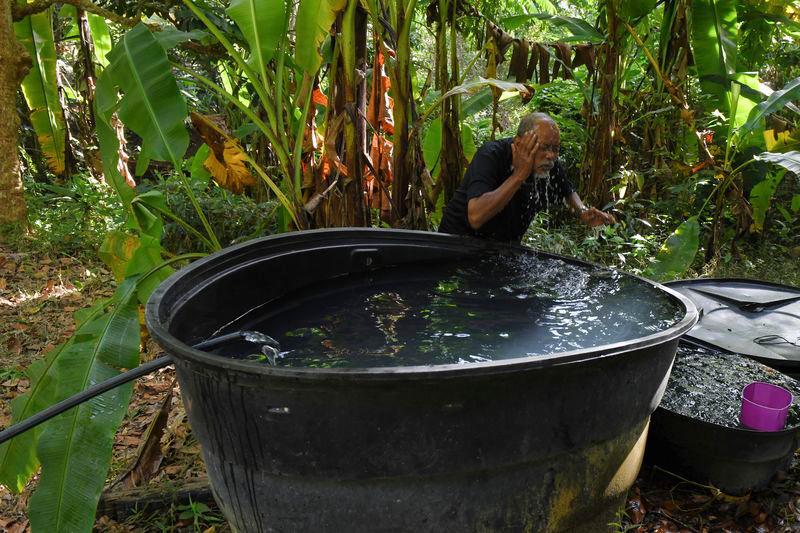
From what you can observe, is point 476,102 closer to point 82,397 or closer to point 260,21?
point 260,21

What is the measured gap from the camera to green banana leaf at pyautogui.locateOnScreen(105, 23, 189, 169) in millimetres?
2789

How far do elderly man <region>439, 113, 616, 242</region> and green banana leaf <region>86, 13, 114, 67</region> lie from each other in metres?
4.66

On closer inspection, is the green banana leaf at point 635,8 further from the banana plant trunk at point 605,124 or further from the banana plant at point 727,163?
the banana plant at point 727,163

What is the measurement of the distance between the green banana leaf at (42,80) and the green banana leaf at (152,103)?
12.5 ft

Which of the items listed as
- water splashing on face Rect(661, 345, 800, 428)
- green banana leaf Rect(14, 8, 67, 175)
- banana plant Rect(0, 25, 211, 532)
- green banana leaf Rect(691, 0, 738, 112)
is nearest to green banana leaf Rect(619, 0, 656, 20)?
green banana leaf Rect(691, 0, 738, 112)

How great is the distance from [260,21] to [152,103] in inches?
25.1

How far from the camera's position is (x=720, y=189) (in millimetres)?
5078

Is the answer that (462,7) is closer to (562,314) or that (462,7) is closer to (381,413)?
(562,314)

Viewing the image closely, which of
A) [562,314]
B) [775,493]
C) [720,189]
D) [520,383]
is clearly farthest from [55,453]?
[720,189]

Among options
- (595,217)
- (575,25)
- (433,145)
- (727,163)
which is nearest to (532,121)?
(595,217)

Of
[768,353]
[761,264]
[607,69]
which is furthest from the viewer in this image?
[761,264]

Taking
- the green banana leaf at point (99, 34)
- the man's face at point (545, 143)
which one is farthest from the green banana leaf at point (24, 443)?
the green banana leaf at point (99, 34)

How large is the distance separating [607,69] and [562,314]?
3126 millimetres

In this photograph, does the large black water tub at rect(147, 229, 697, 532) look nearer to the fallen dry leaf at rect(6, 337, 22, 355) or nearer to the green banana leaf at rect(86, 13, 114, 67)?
the fallen dry leaf at rect(6, 337, 22, 355)
